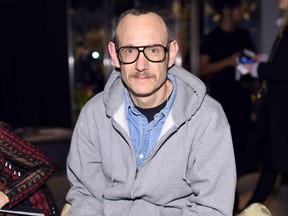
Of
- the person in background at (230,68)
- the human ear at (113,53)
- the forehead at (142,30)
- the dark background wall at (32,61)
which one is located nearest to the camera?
the forehead at (142,30)

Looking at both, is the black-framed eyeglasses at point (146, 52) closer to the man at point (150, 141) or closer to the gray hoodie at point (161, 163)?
the man at point (150, 141)

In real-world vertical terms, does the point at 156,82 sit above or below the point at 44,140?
A: above

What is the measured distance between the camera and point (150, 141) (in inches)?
76.7

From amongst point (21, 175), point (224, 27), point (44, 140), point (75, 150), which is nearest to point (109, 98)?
point (75, 150)

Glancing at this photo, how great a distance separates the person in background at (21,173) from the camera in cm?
206

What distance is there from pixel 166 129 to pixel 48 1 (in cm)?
515

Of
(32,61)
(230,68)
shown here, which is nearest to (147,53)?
(230,68)

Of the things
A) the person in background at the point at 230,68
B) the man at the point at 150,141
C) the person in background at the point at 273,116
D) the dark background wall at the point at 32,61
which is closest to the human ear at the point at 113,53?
the man at the point at 150,141

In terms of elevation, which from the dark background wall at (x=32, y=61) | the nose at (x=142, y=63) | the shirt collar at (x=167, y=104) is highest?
the nose at (x=142, y=63)

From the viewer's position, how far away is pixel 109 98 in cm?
202

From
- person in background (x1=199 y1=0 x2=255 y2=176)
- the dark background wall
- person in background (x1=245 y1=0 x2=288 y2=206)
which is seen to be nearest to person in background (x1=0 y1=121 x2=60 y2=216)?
person in background (x1=245 y1=0 x2=288 y2=206)

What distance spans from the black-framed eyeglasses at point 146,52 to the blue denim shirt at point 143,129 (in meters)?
0.18

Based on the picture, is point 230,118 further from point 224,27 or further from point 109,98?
point 109,98

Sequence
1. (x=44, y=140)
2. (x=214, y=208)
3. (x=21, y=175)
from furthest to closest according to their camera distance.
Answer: (x=44, y=140)
(x=21, y=175)
(x=214, y=208)
